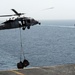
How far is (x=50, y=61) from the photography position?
250ft

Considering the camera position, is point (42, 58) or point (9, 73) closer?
point (9, 73)

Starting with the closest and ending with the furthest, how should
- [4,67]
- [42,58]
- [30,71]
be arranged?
[30,71], [4,67], [42,58]

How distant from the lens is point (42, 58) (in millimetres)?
80250

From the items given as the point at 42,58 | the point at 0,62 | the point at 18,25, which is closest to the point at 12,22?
the point at 18,25

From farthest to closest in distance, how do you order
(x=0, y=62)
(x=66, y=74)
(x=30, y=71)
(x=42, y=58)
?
(x=42, y=58) → (x=0, y=62) → (x=30, y=71) → (x=66, y=74)

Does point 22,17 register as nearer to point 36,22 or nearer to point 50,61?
point 36,22

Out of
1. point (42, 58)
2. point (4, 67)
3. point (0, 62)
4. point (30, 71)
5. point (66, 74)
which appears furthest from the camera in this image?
point (42, 58)

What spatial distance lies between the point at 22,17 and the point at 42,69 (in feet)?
17.6

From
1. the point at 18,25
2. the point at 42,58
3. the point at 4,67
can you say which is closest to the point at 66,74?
the point at 18,25

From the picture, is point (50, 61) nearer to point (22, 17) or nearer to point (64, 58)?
point (64, 58)

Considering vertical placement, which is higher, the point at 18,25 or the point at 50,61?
the point at 18,25

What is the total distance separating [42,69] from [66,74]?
122 inches

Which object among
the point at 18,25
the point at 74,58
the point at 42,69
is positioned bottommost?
the point at 74,58

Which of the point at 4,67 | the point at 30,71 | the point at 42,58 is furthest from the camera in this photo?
the point at 42,58
